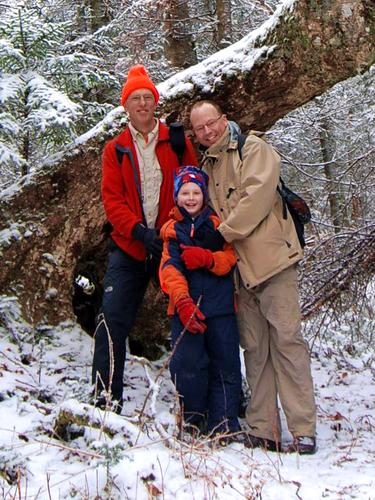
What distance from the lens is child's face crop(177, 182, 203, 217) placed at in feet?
14.8

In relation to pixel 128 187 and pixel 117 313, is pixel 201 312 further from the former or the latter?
pixel 128 187

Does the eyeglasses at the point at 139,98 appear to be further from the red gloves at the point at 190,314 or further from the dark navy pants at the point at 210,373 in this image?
the dark navy pants at the point at 210,373

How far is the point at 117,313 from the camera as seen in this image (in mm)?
4715

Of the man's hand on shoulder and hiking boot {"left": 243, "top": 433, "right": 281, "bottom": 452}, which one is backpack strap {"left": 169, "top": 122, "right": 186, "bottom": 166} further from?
hiking boot {"left": 243, "top": 433, "right": 281, "bottom": 452}

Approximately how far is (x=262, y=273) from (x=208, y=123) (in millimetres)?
1236

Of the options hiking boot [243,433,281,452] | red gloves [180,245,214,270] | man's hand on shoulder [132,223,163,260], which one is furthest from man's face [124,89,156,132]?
hiking boot [243,433,281,452]

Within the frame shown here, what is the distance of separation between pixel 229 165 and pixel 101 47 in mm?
6490

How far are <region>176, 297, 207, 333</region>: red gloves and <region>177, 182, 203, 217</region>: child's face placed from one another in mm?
710

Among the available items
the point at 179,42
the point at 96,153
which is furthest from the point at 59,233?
the point at 179,42

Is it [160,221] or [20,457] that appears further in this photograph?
[160,221]

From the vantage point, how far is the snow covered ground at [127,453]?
123 inches

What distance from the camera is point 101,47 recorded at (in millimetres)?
10211

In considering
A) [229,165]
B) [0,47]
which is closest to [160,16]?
[0,47]

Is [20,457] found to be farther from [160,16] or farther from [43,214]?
[160,16]
